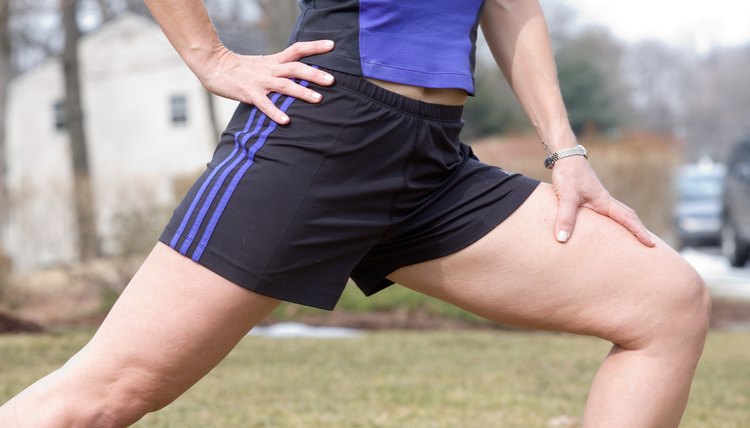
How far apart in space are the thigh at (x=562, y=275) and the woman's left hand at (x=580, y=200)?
0.02 metres

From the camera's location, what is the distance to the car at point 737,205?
631 inches

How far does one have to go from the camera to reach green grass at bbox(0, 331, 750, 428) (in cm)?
464

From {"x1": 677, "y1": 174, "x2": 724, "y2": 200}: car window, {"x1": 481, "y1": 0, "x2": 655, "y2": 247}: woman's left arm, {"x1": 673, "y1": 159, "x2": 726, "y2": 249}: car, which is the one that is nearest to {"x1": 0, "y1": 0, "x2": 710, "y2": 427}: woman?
{"x1": 481, "y1": 0, "x2": 655, "y2": 247}: woman's left arm

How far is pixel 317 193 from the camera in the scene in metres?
1.96

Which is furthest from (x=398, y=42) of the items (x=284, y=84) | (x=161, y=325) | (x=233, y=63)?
(x=161, y=325)

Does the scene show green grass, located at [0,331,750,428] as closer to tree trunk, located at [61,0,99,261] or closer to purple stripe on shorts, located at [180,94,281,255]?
purple stripe on shorts, located at [180,94,281,255]

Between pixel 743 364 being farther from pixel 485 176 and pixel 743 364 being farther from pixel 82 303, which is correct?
pixel 82 303

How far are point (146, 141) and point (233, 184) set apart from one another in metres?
32.4

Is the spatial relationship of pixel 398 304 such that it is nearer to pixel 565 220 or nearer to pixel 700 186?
pixel 565 220

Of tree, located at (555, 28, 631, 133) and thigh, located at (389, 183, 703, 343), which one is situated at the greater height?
tree, located at (555, 28, 631, 133)

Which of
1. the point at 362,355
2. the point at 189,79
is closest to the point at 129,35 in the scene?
the point at 189,79

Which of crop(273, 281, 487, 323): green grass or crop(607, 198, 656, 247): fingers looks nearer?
crop(607, 198, 656, 247): fingers

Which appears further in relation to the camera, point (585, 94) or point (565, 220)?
point (585, 94)

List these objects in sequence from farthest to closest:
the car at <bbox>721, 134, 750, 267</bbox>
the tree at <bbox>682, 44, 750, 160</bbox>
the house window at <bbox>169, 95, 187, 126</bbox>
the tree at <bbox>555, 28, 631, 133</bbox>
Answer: the tree at <bbox>682, 44, 750, 160</bbox>
the tree at <bbox>555, 28, 631, 133</bbox>
the house window at <bbox>169, 95, 187, 126</bbox>
the car at <bbox>721, 134, 750, 267</bbox>
